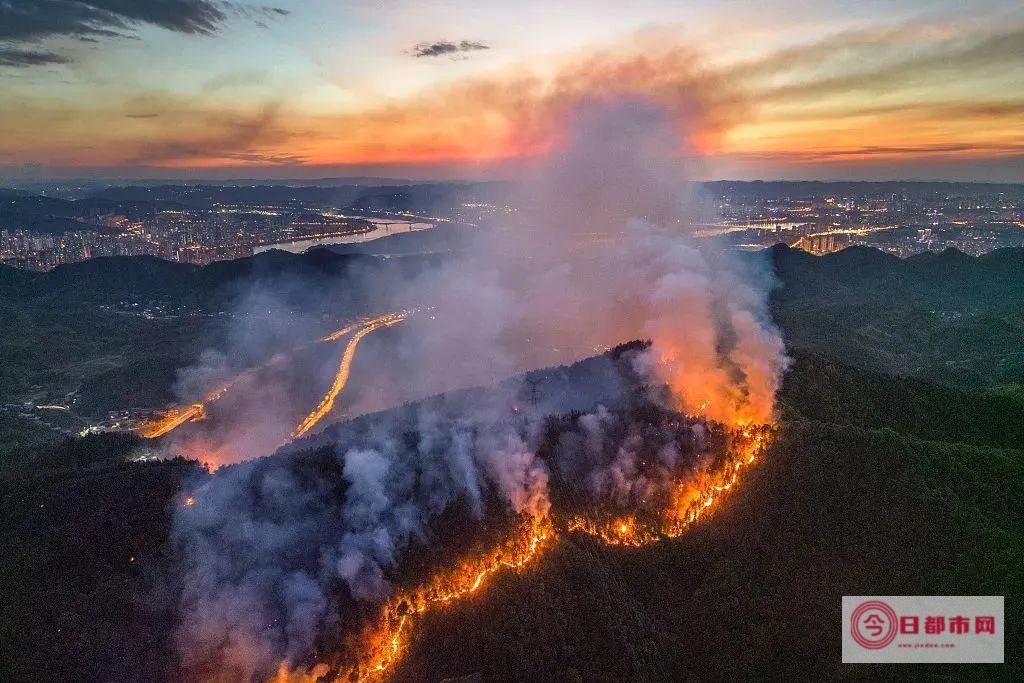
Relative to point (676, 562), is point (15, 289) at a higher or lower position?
higher

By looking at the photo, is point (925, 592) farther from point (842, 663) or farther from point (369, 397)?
point (369, 397)

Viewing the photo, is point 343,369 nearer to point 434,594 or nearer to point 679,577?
point 434,594

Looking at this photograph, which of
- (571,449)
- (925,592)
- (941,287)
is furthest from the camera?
(941,287)

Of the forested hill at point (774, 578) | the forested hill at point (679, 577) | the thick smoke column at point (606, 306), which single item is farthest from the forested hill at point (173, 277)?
the forested hill at point (774, 578)

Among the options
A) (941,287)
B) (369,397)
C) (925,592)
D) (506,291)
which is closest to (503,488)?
(925,592)

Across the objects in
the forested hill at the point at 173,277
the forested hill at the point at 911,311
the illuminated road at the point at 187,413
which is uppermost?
the forested hill at the point at 173,277

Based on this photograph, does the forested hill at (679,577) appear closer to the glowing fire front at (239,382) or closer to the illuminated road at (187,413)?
the illuminated road at (187,413)
